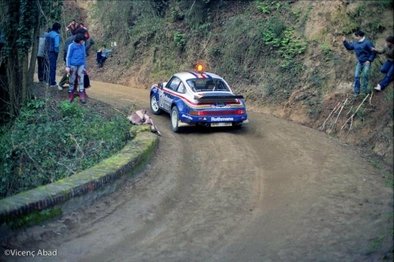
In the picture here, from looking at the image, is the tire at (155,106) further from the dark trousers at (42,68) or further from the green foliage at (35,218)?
the green foliage at (35,218)

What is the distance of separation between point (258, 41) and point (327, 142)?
20.3ft

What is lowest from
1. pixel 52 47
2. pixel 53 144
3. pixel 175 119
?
pixel 53 144

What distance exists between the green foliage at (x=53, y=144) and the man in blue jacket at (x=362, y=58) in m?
6.52

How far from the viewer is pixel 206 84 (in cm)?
1490

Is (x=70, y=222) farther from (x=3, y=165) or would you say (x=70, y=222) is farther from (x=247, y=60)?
(x=247, y=60)

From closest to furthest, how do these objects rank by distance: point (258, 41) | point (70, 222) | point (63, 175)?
1. point (70, 222)
2. point (63, 175)
3. point (258, 41)

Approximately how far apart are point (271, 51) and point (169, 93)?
4.60 m

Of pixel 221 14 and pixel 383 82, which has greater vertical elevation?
pixel 221 14

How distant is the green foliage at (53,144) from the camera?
12.1 m

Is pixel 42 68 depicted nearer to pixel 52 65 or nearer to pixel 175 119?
pixel 52 65

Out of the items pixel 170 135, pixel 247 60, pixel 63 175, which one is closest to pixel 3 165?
pixel 63 175

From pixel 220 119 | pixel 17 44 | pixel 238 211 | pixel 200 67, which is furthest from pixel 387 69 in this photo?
pixel 17 44

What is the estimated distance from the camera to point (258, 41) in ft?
60.0

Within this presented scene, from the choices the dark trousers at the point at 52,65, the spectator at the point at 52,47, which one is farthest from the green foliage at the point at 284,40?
the dark trousers at the point at 52,65
